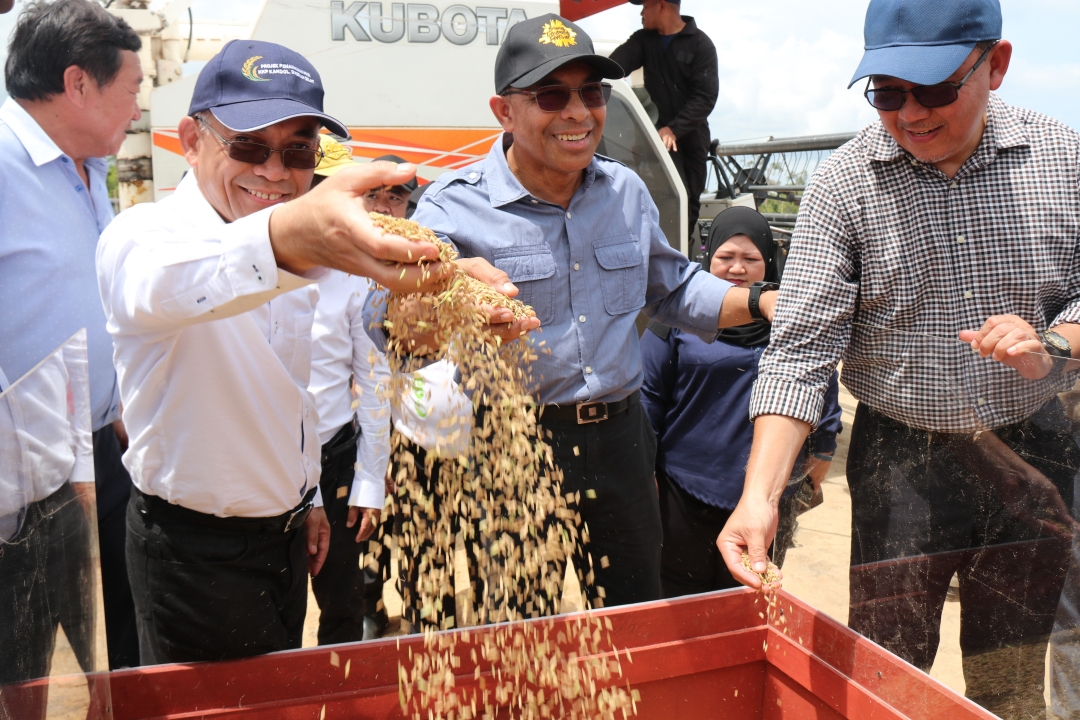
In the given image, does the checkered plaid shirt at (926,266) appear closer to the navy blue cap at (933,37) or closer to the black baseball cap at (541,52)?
the navy blue cap at (933,37)

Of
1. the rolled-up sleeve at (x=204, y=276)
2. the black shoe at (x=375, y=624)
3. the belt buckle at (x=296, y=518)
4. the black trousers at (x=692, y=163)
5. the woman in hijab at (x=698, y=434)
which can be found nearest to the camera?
the rolled-up sleeve at (x=204, y=276)

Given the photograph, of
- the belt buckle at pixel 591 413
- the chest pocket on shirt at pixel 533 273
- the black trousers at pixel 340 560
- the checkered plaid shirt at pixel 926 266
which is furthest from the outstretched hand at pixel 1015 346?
the black trousers at pixel 340 560

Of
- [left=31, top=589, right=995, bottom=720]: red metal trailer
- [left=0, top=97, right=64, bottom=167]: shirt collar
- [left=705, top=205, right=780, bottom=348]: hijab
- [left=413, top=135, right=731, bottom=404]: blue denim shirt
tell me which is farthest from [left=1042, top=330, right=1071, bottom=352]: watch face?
[left=0, top=97, right=64, bottom=167]: shirt collar

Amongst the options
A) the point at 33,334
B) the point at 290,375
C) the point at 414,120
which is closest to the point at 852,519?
the point at 290,375

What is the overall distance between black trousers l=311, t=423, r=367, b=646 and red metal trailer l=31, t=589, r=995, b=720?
1282 mm

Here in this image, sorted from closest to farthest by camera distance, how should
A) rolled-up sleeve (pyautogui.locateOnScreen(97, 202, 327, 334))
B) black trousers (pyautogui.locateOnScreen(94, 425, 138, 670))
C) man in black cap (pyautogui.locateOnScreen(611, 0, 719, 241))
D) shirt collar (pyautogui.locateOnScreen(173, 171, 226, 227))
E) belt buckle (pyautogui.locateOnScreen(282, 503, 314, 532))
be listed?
rolled-up sleeve (pyautogui.locateOnScreen(97, 202, 327, 334))
shirt collar (pyautogui.locateOnScreen(173, 171, 226, 227))
belt buckle (pyautogui.locateOnScreen(282, 503, 314, 532))
black trousers (pyautogui.locateOnScreen(94, 425, 138, 670))
man in black cap (pyautogui.locateOnScreen(611, 0, 719, 241))

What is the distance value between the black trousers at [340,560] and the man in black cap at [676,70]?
3.26 meters

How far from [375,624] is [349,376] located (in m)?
1.21

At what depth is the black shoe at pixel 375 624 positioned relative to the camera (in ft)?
11.9

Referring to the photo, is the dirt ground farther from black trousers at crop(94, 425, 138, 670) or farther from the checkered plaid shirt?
black trousers at crop(94, 425, 138, 670)

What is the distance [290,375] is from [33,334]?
905mm

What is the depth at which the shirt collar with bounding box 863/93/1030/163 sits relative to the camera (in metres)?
1.99

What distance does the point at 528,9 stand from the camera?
4.98m

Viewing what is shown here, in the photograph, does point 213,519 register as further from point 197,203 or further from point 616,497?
point 616,497
